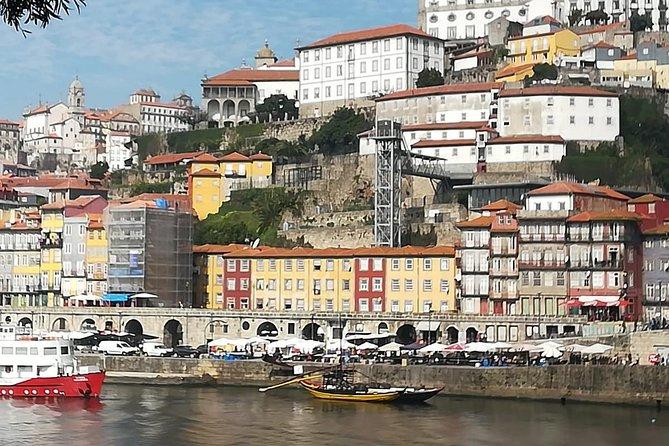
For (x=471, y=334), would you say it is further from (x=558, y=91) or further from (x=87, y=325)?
(x=558, y=91)

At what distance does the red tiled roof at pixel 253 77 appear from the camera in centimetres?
10175

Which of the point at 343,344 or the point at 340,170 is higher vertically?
the point at 340,170

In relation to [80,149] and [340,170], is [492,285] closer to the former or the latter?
[340,170]

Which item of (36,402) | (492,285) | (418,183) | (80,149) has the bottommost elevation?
(36,402)

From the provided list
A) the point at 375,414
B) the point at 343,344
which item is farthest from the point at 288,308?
the point at 375,414

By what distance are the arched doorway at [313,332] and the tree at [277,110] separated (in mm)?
36785

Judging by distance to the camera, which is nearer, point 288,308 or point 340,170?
point 288,308

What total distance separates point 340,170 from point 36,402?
35707mm

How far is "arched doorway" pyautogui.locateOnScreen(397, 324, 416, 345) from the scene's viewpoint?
186 ft

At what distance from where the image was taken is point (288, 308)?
204 ft

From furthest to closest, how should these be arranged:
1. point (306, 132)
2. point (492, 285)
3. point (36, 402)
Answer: point (306, 132) < point (492, 285) < point (36, 402)

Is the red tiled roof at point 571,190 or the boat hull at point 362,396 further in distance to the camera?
the red tiled roof at point 571,190

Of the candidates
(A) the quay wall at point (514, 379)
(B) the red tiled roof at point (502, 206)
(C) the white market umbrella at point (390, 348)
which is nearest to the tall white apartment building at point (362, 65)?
(B) the red tiled roof at point (502, 206)

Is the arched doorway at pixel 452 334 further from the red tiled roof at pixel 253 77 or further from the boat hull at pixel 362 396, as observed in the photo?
the red tiled roof at pixel 253 77
